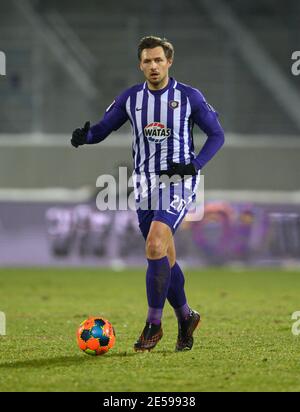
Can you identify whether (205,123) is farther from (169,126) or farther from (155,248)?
(155,248)

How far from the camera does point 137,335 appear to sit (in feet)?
24.9

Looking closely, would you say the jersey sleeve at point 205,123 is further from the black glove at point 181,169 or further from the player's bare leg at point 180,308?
the player's bare leg at point 180,308

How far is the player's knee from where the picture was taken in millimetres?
6344

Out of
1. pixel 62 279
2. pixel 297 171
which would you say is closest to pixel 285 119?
pixel 297 171

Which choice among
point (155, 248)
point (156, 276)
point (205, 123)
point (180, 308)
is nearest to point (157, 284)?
point (156, 276)

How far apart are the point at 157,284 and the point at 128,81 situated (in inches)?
449

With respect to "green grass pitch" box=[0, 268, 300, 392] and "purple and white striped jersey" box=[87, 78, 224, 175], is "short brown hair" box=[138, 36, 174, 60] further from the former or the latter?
"green grass pitch" box=[0, 268, 300, 392]

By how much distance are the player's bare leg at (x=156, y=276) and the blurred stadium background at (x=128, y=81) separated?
9437mm

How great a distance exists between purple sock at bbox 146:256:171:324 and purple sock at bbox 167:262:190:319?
0.72ft

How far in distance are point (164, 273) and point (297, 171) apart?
11289mm

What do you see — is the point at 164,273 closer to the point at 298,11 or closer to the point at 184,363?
the point at 184,363

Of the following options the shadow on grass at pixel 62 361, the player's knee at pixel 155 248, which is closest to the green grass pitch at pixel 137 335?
the shadow on grass at pixel 62 361

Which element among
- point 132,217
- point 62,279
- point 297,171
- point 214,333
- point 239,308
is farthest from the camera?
point 297,171

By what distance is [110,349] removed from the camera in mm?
6699
